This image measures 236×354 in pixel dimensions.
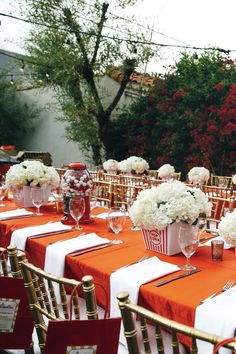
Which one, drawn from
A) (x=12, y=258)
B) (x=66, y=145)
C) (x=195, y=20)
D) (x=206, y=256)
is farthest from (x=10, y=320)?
(x=66, y=145)

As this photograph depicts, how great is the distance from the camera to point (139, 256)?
6.45ft

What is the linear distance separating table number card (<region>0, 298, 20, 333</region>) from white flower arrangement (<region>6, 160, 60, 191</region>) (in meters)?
1.59

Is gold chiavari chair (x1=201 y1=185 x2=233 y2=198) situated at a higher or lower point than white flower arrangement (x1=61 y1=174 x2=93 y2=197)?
lower

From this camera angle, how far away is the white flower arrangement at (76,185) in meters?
2.70

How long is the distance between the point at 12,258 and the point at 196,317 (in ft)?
2.27

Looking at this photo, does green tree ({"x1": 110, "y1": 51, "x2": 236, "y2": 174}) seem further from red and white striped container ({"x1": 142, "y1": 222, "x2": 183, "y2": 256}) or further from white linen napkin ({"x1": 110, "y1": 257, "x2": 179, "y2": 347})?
white linen napkin ({"x1": 110, "y1": 257, "x2": 179, "y2": 347})

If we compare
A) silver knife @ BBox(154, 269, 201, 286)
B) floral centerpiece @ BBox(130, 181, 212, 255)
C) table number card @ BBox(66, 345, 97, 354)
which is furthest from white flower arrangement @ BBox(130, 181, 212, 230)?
table number card @ BBox(66, 345, 97, 354)

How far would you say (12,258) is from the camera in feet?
5.03

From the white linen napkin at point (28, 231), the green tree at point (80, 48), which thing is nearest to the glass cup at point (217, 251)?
the white linen napkin at point (28, 231)

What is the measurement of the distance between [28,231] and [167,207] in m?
0.93

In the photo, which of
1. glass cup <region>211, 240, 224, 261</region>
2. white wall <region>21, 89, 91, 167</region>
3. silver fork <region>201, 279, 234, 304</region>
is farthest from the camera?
white wall <region>21, 89, 91, 167</region>

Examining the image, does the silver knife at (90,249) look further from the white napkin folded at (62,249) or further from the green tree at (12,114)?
the green tree at (12,114)

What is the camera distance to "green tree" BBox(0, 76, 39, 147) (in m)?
13.4

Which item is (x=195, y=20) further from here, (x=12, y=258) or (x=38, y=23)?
(x=12, y=258)
